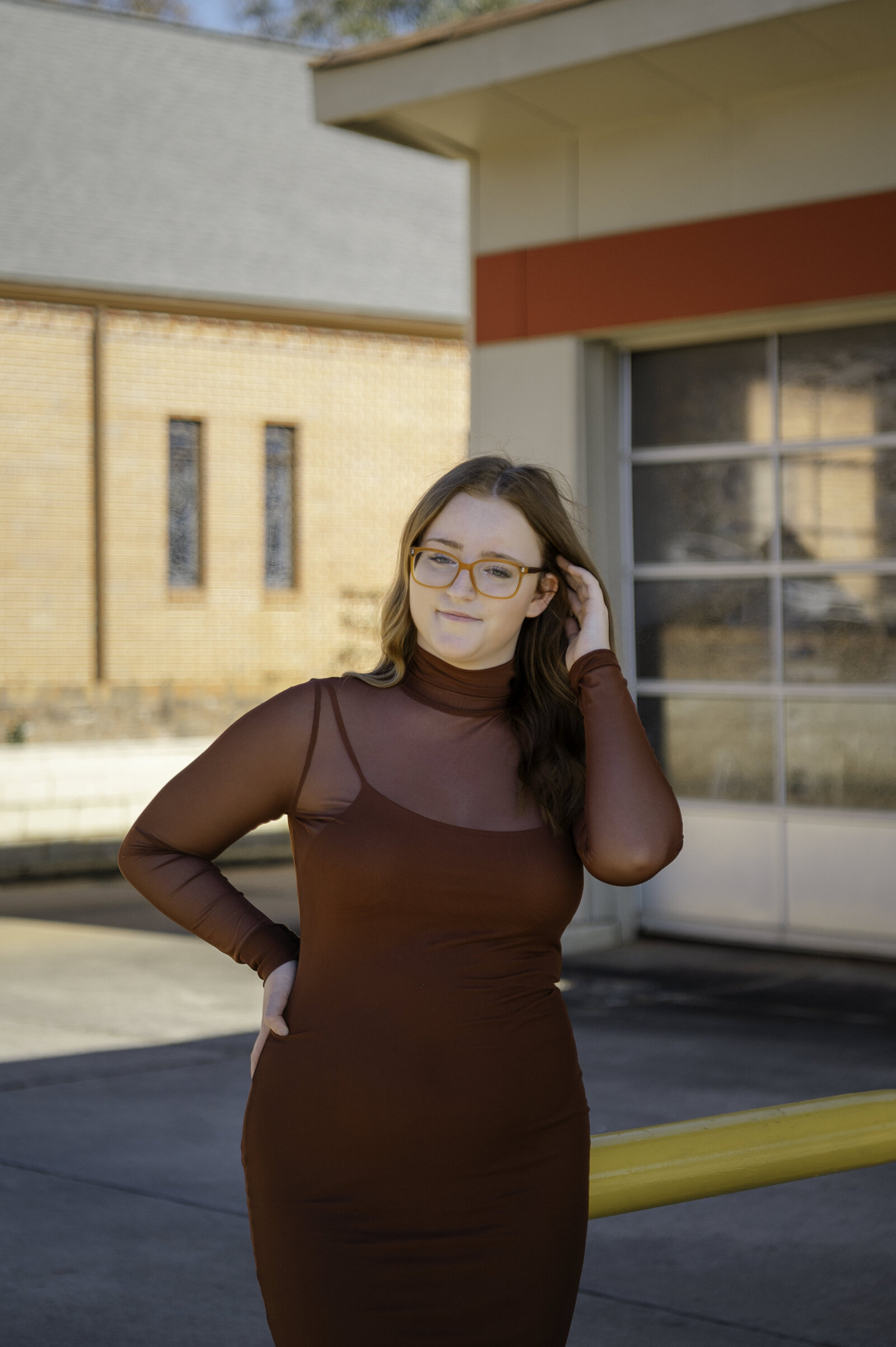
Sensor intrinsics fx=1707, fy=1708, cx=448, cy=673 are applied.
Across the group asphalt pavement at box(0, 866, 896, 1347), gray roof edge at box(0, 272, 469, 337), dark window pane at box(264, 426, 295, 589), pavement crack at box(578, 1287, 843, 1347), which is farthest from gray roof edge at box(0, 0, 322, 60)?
pavement crack at box(578, 1287, 843, 1347)

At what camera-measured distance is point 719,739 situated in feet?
31.5

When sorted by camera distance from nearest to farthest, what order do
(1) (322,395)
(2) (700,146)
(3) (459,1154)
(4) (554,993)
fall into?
(3) (459,1154) < (4) (554,993) < (2) (700,146) < (1) (322,395)

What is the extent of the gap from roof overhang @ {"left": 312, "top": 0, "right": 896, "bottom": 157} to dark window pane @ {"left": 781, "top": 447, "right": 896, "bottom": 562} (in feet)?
6.43

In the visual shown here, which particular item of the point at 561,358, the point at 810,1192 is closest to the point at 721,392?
the point at 561,358

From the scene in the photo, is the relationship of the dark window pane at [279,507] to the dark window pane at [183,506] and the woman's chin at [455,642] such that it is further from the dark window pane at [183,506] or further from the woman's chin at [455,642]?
the woman's chin at [455,642]

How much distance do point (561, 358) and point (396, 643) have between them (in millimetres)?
7104

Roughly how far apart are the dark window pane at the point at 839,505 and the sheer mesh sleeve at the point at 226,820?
7083 mm

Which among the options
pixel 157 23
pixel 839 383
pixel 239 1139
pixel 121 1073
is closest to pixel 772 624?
pixel 839 383

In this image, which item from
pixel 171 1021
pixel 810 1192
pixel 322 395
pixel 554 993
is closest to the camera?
pixel 554 993

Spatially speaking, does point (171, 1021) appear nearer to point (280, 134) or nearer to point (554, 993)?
point (554, 993)

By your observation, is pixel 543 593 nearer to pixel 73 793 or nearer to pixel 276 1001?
pixel 276 1001

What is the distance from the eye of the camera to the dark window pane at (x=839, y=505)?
9039 mm

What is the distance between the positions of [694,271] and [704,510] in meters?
1.38

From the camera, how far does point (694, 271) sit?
8945 mm
